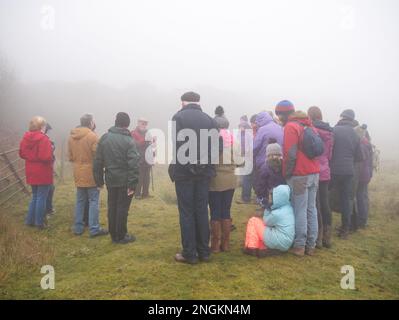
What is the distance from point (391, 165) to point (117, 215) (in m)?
19.1

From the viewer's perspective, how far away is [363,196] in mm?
7727

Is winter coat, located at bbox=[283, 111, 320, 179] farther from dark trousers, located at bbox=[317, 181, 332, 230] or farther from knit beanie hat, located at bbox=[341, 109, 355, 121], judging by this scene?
knit beanie hat, located at bbox=[341, 109, 355, 121]

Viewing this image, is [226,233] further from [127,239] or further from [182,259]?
[127,239]

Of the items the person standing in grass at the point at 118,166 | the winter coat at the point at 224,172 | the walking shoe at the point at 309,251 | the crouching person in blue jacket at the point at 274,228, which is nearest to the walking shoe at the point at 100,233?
the person standing in grass at the point at 118,166

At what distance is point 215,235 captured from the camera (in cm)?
578

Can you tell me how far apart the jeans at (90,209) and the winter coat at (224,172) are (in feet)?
8.55

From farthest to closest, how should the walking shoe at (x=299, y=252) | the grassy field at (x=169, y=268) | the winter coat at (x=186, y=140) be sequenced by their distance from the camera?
the walking shoe at (x=299, y=252) < the winter coat at (x=186, y=140) < the grassy field at (x=169, y=268)

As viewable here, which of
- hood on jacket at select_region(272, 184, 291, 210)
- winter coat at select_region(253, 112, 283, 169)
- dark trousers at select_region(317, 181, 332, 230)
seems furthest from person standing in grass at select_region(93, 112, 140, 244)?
dark trousers at select_region(317, 181, 332, 230)

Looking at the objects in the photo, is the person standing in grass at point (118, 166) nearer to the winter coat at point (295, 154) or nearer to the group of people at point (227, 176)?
the group of people at point (227, 176)

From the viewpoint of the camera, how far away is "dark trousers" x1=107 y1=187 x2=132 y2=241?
6172mm

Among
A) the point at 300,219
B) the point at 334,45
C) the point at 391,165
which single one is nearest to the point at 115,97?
the point at 391,165

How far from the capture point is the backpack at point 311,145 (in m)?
5.49

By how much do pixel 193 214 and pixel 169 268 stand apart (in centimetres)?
87

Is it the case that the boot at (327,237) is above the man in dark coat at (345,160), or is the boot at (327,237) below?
below
